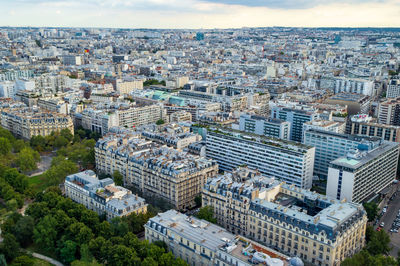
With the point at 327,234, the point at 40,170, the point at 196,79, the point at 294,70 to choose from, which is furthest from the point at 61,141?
the point at 294,70

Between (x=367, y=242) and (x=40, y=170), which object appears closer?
(x=367, y=242)

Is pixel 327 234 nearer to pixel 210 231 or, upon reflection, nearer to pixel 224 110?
pixel 210 231

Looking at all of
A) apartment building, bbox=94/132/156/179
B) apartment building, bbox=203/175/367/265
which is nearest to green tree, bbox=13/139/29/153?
apartment building, bbox=94/132/156/179

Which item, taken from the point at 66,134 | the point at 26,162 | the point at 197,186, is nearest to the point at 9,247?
the point at 197,186

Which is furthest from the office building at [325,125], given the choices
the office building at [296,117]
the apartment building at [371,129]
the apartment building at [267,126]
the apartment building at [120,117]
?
the apartment building at [120,117]

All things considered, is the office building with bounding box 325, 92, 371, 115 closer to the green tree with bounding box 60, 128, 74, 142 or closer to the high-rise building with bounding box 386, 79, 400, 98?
the high-rise building with bounding box 386, 79, 400, 98

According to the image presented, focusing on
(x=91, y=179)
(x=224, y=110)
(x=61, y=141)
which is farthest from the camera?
(x=224, y=110)
